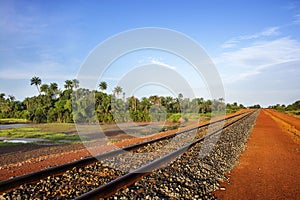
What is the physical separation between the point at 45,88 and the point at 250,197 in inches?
3059

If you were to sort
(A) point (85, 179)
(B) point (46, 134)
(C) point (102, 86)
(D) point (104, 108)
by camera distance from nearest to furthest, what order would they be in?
1. (A) point (85, 179)
2. (B) point (46, 134)
3. (D) point (104, 108)
4. (C) point (102, 86)

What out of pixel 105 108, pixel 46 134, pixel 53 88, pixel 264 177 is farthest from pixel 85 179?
pixel 53 88

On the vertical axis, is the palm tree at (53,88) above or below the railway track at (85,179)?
above

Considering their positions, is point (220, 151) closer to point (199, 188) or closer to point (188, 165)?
point (188, 165)

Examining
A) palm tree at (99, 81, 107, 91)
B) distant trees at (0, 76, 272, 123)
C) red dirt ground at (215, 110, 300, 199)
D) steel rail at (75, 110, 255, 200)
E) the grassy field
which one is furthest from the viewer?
palm tree at (99, 81, 107, 91)

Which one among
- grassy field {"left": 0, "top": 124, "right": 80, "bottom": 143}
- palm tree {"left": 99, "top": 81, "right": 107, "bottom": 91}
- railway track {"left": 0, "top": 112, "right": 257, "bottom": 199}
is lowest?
grassy field {"left": 0, "top": 124, "right": 80, "bottom": 143}

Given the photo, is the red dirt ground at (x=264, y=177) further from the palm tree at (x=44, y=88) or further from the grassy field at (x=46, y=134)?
the palm tree at (x=44, y=88)

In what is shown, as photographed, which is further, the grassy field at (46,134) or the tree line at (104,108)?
the tree line at (104,108)

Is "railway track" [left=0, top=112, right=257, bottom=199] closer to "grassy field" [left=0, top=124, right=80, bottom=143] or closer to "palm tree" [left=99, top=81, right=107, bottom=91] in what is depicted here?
"grassy field" [left=0, top=124, right=80, bottom=143]

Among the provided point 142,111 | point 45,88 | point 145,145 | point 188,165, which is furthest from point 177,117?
point 45,88

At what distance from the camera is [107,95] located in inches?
2104

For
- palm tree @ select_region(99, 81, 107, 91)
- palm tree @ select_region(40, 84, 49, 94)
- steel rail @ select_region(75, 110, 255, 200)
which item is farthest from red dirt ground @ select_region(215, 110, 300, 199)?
palm tree @ select_region(40, 84, 49, 94)

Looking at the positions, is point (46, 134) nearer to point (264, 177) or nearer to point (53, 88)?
point (264, 177)

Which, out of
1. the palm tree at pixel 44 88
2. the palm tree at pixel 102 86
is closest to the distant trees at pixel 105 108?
the palm tree at pixel 102 86
